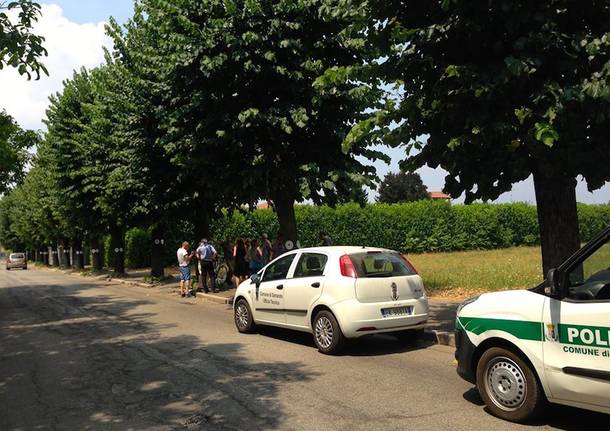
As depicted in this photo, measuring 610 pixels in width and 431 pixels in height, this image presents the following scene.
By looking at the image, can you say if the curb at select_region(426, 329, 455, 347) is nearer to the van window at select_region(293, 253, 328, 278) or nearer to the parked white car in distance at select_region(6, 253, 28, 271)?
the van window at select_region(293, 253, 328, 278)

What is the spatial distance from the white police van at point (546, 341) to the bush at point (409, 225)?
2832 centimetres

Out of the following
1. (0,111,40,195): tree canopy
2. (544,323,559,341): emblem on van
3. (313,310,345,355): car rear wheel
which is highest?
(0,111,40,195): tree canopy

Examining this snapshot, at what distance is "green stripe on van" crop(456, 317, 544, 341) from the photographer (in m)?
4.84

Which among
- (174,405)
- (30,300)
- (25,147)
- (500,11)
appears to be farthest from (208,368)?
(25,147)

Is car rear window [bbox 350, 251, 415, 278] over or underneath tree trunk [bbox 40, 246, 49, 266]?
underneath

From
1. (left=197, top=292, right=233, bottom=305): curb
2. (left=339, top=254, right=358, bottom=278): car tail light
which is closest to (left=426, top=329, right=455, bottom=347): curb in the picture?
(left=339, top=254, right=358, bottom=278): car tail light

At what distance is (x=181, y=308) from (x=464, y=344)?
10673 mm

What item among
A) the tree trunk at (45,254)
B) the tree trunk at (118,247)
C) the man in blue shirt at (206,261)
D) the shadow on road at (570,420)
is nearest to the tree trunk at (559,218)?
the shadow on road at (570,420)

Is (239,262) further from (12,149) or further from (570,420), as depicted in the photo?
(570,420)

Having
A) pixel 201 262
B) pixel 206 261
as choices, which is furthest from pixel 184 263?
pixel 206 261

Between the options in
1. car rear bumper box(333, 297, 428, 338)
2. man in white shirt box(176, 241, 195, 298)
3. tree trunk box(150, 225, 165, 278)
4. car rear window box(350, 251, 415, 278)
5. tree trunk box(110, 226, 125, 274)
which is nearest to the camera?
car rear bumper box(333, 297, 428, 338)

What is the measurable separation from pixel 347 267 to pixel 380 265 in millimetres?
554

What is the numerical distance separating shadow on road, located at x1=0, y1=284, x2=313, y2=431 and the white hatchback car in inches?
37.9

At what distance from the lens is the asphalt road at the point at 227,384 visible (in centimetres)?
527
